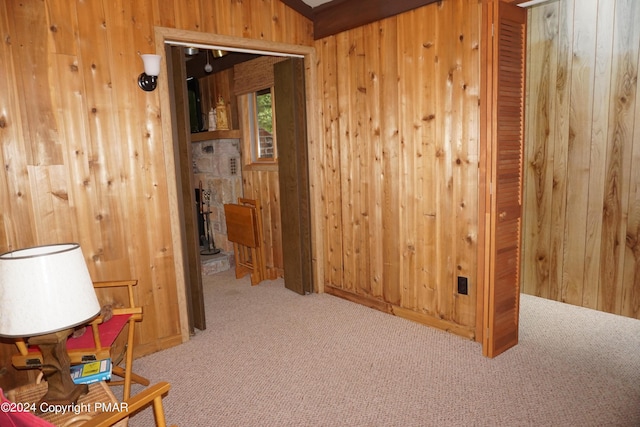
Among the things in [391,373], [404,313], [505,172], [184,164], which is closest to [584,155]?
[505,172]

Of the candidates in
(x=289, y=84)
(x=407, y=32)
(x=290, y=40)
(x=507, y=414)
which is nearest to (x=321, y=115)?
(x=289, y=84)

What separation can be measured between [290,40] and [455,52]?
1.42 m

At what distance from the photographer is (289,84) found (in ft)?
12.6

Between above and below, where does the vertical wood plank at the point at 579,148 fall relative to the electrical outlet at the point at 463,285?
above

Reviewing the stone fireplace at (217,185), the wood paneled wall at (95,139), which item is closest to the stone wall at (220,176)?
the stone fireplace at (217,185)

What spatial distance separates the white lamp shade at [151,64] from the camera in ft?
9.02

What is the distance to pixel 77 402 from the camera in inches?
70.3

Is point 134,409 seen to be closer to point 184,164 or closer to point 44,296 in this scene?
point 44,296

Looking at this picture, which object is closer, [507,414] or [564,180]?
[507,414]

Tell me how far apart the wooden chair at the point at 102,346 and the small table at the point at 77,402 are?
0.13 meters

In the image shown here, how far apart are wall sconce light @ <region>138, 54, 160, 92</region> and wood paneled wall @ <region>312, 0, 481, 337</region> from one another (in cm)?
147

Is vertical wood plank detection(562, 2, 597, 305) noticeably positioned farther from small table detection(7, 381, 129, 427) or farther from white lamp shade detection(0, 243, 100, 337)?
white lamp shade detection(0, 243, 100, 337)

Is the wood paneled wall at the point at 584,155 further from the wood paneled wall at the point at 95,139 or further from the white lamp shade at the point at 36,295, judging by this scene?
the white lamp shade at the point at 36,295

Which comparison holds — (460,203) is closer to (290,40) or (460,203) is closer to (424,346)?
(424,346)
